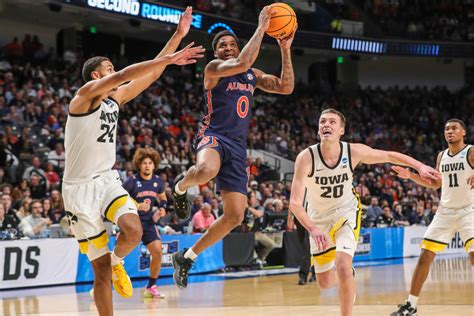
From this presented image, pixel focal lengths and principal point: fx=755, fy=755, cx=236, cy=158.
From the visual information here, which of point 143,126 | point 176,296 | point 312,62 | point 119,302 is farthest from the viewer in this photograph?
point 312,62

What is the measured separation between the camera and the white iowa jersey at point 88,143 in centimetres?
645

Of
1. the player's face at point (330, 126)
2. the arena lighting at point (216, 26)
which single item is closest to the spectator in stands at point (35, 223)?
the player's face at point (330, 126)

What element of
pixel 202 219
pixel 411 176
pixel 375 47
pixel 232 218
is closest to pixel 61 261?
pixel 202 219

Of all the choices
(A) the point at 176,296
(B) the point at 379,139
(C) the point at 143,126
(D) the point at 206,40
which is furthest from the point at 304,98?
(A) the point at 176,296

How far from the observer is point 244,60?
6984mm

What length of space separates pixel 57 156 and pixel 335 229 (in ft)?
34.4

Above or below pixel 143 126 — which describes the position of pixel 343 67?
above

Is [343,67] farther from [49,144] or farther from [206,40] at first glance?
[49,144]

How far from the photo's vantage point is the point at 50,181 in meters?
15.2

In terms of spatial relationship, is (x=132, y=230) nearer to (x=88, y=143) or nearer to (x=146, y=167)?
(x=88, y=143)

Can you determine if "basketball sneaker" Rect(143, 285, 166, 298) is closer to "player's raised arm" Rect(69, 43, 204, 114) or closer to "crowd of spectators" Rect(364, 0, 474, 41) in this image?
"player's raised arm" Rect(69, 43, 204, 114)

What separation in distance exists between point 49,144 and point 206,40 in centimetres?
1030

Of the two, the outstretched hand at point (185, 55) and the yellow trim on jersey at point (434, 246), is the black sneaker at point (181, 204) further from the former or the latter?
the yellow trim on jersey at point (434, 246)

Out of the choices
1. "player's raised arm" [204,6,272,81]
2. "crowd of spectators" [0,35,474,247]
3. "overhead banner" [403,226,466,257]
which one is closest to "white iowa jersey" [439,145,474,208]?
"player's raised arm" [204,6,272,81]
